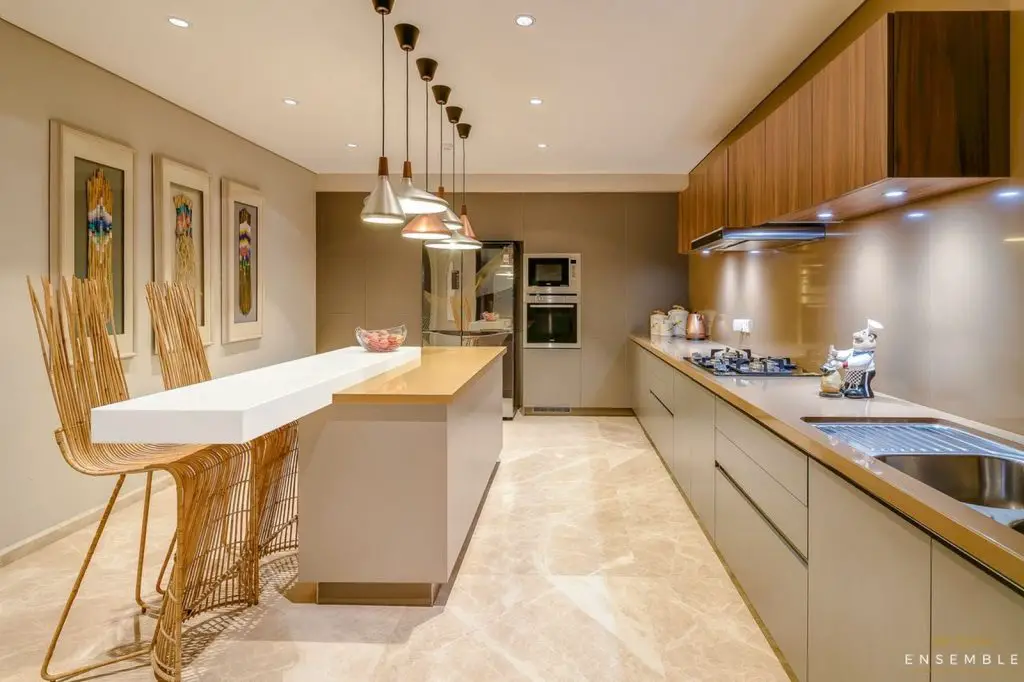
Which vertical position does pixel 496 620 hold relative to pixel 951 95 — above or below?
below

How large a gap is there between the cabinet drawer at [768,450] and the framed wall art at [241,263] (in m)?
3.95

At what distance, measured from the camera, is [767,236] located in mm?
3514

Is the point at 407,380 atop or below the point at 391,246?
below

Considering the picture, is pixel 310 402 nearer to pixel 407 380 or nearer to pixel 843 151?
pixel 407 380

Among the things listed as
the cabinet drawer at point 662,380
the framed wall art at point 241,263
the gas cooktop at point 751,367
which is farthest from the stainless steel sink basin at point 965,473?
the framed wall art at point 241,263

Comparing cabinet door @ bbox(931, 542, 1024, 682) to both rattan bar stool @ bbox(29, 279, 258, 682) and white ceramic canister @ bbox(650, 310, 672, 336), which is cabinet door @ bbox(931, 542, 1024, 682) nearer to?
rattan bar stool @ bbox(29, 279, 258, 682)

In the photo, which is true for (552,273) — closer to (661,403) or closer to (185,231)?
(661,403)

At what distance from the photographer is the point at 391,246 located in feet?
22.3

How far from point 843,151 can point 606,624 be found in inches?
80.2

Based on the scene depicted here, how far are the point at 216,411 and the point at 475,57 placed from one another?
2.53m

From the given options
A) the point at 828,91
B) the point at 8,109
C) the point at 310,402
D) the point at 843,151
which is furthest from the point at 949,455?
the point at 8,109

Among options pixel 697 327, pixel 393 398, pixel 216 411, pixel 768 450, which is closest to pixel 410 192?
pixel 393 398

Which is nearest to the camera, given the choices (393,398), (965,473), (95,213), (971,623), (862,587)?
(971,623)

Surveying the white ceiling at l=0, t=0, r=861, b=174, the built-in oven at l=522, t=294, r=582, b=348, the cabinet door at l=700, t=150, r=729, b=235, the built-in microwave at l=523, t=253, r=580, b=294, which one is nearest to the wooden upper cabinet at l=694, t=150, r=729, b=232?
the cabinet door at l=700, t=150, r=729, b=235
